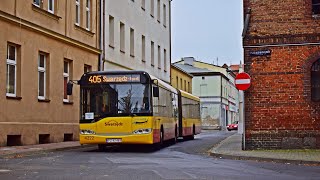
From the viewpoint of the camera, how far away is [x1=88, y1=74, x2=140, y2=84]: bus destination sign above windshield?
20422 millimetres

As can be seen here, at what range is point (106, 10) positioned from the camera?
113ft

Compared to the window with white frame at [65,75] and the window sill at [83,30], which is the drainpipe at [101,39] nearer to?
the window sill at [83,30]

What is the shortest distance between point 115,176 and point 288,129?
9.89 m

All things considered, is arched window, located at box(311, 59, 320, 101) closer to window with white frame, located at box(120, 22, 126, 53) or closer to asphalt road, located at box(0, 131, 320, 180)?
asphalt road, located at box(0, 131, 320, 180)

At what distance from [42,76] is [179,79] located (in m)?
35.7

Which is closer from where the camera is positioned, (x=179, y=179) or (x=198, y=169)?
(x=179, y=179)

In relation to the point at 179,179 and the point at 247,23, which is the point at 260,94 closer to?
the point at 247,23

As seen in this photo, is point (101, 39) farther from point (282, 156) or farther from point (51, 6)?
point (282, 156)

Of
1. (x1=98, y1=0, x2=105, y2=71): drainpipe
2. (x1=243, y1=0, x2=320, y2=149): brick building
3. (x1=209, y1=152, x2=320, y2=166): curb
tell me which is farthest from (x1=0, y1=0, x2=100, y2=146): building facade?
(x1=243, y1=0, x2=320, y2=149): brick building

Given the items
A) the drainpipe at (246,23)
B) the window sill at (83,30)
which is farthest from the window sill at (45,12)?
the drainpipe at (246,23)

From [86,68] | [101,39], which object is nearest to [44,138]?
[86,68]

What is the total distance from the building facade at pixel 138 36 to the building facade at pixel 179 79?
206 inches

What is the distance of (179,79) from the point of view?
200 ft

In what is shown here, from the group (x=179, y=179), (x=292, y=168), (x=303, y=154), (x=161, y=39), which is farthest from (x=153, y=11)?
(x=179, y=179)
